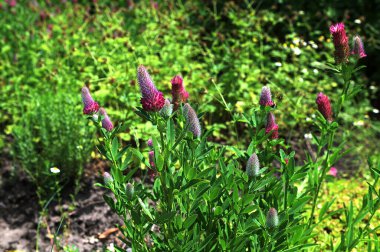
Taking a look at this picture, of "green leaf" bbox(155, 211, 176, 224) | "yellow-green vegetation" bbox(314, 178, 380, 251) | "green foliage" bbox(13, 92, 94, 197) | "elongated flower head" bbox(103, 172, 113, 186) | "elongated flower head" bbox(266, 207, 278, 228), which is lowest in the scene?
"yellow-green vegetation" bbox(314, 178, 380, 251)

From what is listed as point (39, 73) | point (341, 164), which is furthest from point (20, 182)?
point (341, 164)

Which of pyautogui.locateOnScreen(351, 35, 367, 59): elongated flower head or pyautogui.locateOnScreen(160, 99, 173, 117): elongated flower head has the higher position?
pyautogui.locateOnScreen(160, 99, 173, 117): elongated flower head

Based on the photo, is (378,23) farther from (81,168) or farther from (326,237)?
(81,168)

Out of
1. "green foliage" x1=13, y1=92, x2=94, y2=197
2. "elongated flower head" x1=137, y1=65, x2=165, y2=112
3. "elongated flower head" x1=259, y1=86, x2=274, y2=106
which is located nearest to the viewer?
"elongated flower head" x1=137, y1=65, x2=165, y2=112

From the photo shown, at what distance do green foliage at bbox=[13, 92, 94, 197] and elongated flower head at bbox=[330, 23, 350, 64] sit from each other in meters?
1.96

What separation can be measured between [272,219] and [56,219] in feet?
6.60

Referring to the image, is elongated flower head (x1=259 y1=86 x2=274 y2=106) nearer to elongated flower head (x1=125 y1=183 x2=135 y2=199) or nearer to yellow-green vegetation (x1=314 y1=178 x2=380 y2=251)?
elongated flower head (x1=125 y1=183 x2=135 y2=199)

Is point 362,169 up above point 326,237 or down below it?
below

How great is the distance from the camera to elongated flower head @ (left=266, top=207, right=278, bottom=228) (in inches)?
65.6

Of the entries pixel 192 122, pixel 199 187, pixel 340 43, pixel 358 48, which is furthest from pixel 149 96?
pixel 358 48

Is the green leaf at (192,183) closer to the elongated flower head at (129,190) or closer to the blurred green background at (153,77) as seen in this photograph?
the elongated flower head at (129,190)

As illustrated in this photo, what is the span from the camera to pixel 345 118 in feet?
13.3

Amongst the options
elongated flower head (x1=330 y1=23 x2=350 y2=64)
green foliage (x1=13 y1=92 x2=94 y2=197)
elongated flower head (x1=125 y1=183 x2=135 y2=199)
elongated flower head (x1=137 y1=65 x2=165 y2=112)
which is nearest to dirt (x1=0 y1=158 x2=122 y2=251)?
green foliage (x1=13 y1=92 x2=94 y2=197)

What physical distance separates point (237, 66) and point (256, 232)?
220cm
